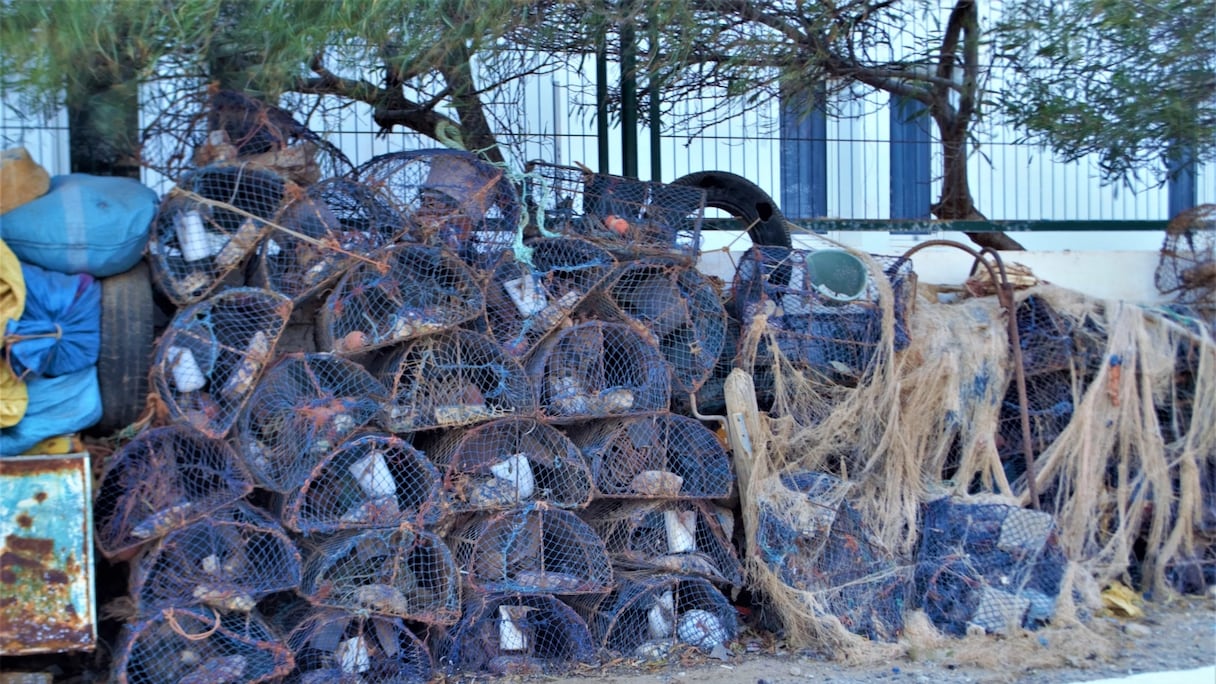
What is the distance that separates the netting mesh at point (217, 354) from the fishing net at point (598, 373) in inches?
44.0

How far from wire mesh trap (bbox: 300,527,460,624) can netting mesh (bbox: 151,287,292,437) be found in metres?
0.65

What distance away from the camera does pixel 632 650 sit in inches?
184

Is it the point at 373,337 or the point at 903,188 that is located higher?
the point at 903,188

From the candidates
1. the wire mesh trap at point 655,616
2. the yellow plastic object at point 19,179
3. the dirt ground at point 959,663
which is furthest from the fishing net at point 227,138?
the dirt ground at point 959,663

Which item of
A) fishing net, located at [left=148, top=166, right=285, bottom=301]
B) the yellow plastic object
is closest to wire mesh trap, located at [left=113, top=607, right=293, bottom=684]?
fishing net, located at [left=148, top=166, right=285, bottom=301]

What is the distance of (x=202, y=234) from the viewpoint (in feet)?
14.4

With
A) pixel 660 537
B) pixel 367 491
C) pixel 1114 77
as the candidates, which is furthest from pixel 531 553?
pixel 1114 77

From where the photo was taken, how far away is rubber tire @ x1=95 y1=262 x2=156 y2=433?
4.25 metres

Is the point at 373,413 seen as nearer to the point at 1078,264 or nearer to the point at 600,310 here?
the point at 600,310

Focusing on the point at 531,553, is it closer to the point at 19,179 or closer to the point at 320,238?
the point at 320,238

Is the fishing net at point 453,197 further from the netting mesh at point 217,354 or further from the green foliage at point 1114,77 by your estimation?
the green foliage at point 1114,77

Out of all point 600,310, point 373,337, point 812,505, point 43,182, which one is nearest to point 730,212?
point 600,310

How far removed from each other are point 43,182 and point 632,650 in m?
3.11

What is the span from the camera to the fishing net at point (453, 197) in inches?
185
